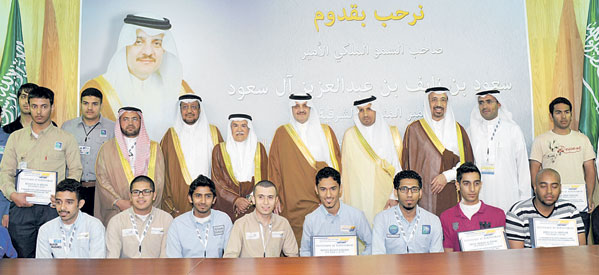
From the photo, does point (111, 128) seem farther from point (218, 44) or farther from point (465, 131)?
point (465, 131)

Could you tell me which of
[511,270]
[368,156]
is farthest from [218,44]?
[511,270]

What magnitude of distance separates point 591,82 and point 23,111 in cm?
488

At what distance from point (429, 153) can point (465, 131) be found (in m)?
0.40

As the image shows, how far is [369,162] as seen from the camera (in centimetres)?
466

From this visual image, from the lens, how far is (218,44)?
5.07 m

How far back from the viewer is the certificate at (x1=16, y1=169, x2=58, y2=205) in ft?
12.8

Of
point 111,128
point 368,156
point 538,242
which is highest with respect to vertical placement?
point 111,128

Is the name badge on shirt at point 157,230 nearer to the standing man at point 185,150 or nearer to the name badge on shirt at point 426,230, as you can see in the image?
the standing man at point 185,150

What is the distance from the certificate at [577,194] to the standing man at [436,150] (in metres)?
0.79

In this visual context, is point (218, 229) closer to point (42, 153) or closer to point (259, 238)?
point (259, 238)

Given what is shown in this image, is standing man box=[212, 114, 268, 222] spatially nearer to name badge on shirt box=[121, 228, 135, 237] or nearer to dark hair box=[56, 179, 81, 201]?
name badge on shirt box=[121, 228, 135, 237]

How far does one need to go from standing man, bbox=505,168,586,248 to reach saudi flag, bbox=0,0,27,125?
3.97 meters

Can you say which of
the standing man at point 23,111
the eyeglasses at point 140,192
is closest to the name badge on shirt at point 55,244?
the eyeglasses at point 140,192

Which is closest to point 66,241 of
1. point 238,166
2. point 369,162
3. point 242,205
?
point 242,205
